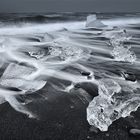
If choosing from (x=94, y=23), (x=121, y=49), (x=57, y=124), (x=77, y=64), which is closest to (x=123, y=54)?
(x=121, y=49)

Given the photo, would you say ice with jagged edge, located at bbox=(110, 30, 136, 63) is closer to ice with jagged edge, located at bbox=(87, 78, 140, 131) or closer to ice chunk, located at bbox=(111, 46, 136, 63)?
ice chunk, located at bbox=(111, 46, 136, 63)

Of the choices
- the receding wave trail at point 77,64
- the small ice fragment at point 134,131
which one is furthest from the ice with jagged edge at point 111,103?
the small ice fragment at point 134,131

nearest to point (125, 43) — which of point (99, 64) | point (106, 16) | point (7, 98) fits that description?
point (99, 64)

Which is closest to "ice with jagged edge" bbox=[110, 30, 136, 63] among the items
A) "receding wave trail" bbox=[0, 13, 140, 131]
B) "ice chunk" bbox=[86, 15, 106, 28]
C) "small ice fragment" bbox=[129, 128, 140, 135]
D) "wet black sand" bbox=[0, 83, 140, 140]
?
"receding wave trail" bbox=[0, 13, 140, 131]

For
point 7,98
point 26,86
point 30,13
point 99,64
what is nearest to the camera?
point 7,98

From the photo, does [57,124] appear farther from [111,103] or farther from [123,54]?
[123,54]

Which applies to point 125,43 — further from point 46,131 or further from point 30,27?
point 46,131
